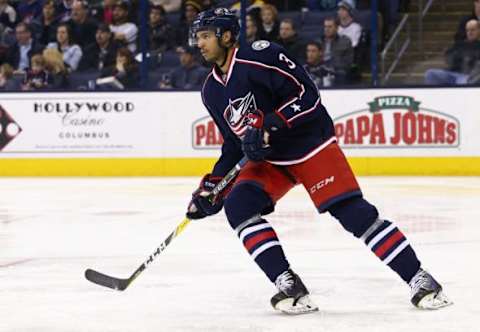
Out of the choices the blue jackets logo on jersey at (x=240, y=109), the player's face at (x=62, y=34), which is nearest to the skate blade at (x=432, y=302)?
the blue jackets logo on jersey at (x=240, y=109)

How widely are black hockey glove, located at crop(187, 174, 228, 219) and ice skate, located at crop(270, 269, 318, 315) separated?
0.39 meters

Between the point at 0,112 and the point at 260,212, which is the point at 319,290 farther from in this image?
the point at 0,112

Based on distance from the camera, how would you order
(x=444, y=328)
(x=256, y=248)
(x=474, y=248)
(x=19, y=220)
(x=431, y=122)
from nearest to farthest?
(x=444, y=328) → (x=256, y=248) → (x=474, y=248) → (x=19, y=220) → (x=431, y=122)

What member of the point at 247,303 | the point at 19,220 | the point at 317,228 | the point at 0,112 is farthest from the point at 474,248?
the point at 0,112

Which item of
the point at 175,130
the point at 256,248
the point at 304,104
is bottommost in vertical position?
the point at 175,130

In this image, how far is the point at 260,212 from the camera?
3.99m

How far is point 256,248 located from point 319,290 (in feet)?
1.89

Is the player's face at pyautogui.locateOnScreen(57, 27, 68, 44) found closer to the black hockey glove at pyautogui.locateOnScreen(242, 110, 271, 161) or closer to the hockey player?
the hockey player

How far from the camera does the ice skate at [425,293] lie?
3879 millimetres

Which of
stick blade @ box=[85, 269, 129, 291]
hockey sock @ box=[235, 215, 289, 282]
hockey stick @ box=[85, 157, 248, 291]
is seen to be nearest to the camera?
hockey sock @ box=[235, 215, 289, 282]

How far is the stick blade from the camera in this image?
14.5 ft

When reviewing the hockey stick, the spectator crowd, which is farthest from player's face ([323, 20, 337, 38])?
the hockey stick

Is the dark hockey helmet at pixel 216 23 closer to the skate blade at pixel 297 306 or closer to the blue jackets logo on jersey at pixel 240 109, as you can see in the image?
the blue jackets logo on jersey at pixel 240 109

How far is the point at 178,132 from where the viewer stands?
10570 millimetres
